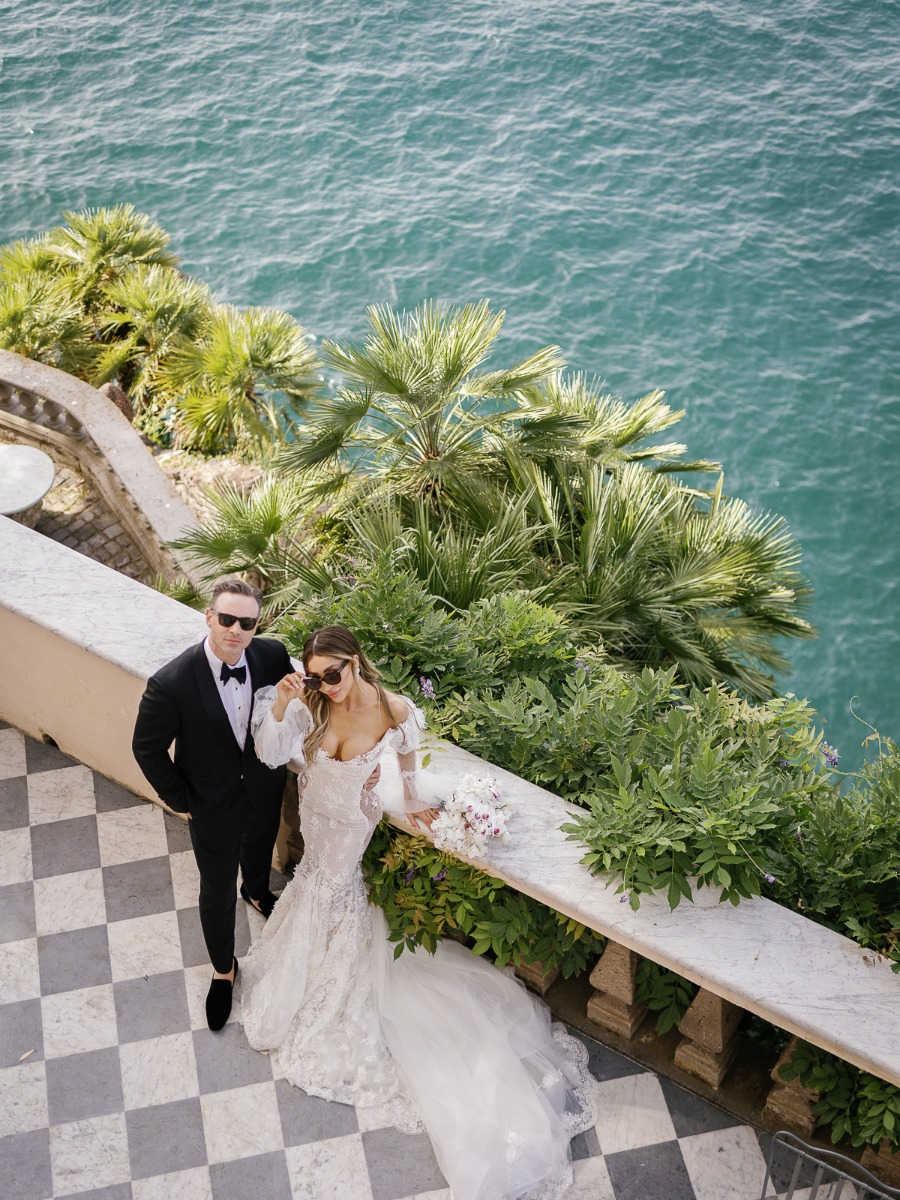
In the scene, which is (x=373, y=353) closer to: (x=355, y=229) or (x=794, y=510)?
(x=794, y=510)

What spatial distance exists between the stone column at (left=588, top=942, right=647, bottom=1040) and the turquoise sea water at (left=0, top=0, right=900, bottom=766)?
40.9ft

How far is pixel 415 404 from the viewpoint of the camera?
7.83m

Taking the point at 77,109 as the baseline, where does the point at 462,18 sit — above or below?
above

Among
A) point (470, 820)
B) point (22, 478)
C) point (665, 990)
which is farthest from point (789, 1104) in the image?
point (22, 478)

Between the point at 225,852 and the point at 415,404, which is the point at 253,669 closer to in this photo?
the point at 225,852

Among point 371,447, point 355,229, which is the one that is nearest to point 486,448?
point 371,447

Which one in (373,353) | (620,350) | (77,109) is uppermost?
(373,353)

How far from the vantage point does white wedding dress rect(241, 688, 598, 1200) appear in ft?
13.1

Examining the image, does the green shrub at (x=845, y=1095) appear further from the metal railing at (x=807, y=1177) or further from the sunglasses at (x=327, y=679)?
the sunglasses at (x=327, y=679)

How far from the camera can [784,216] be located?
2230cm

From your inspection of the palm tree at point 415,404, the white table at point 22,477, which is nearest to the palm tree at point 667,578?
the palm tree at point 415,404

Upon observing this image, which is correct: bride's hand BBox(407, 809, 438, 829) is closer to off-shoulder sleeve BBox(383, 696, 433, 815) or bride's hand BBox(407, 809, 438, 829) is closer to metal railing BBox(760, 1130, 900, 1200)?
off-shoulder sleeve BBox(383, 696, 433, 815)

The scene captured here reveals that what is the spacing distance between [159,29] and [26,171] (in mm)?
5618

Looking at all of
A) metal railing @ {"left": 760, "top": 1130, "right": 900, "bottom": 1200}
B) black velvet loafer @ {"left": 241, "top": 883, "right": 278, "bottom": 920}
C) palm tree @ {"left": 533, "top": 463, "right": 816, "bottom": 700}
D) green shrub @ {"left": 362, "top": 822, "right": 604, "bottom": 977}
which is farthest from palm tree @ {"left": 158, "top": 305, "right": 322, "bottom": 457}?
metal railing @ {"left": 760, "top": 1130, "right": 900, "bottom": 1200}
